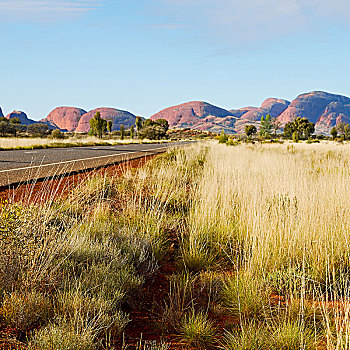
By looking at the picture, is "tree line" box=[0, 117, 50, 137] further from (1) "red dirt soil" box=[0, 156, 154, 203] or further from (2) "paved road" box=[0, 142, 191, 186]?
(1) "red dirt soil" box=[0, 156, 154, 203]

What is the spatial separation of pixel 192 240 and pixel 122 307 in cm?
136

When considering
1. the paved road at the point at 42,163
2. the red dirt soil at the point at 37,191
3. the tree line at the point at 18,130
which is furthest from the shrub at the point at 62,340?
the tree line at the point at 18,130

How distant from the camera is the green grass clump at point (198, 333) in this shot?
2.35m

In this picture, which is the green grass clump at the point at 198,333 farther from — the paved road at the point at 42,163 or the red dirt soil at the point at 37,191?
the paved road at the point at 42,163

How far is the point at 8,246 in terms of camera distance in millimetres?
2553

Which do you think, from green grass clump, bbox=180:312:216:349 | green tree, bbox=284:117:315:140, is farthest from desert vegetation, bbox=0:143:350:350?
green tree, bbox=284:117:315:140

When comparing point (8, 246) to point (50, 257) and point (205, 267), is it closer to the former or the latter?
point (50, 257)

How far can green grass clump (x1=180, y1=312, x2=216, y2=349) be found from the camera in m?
2.35

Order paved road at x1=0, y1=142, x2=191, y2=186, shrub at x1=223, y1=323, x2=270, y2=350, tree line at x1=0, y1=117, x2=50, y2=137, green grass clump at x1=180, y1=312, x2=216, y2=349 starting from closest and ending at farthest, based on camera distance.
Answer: shrub at x1=223, y1=323, x2=270, y2=350
green grass clump at x1=180, y1=312, x2=216, y2=349
paved road at x1=0, y1=142, x2=191, y2=186
tree line at x1=0, y1=117, x2=50, y2=137

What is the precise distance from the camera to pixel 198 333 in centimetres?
239

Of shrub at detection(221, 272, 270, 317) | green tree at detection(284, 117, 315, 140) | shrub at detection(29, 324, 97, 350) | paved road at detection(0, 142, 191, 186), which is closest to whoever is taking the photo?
shrub at detection(29, 324, 97, 350)

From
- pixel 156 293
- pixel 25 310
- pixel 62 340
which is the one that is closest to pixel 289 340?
pixel 156 293

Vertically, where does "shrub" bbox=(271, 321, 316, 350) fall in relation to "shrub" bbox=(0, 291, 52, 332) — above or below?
below

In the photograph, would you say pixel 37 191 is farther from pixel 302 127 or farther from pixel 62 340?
pixel 302 127
